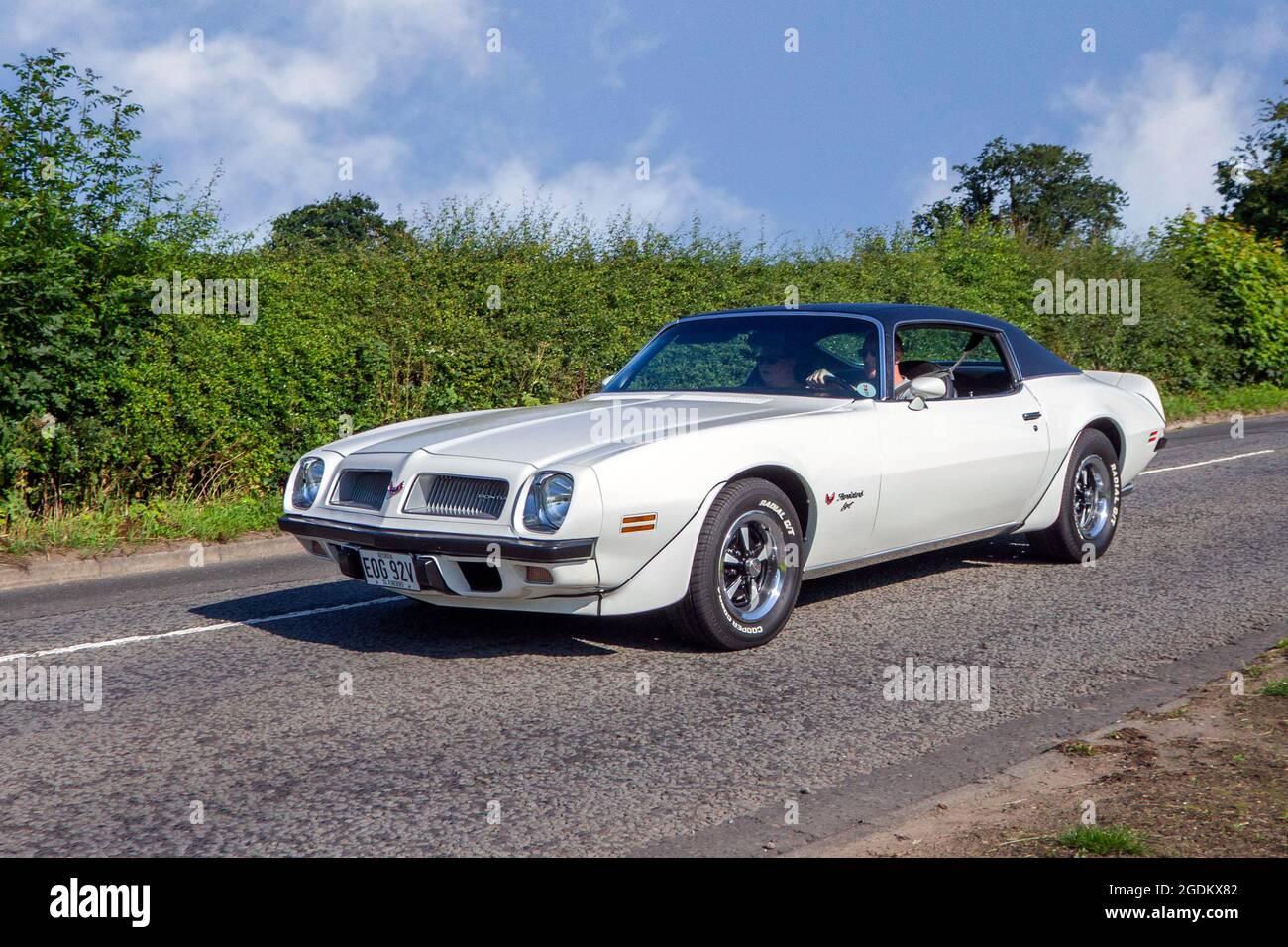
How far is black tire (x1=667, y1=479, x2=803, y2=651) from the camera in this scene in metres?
5.59

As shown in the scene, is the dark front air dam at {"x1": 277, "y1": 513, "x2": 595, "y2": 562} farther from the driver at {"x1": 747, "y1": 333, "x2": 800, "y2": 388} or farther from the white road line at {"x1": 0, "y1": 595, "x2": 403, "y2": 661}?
the driver at {"x1": 747, "y1": 333, "x2": 800, "y2": 388}

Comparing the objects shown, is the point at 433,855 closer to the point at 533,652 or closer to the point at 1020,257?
the point at 533,652

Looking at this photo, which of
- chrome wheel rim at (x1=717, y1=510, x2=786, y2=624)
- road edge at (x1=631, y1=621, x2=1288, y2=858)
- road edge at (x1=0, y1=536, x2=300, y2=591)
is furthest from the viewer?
road edge at (x1=0, y1=536, x2=300, y2=591)

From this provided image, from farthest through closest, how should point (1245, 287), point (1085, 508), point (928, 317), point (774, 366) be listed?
point (1245, 287) < point (1085, 508) < point (928, 317) < point (774, 366)

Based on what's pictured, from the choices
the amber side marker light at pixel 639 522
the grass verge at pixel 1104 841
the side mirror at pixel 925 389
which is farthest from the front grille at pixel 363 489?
the grass verge at pixel 1104 841

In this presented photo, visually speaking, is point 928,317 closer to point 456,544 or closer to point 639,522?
point 639,522

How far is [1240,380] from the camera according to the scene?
25.4 metres

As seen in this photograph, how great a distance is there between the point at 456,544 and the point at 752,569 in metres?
1.43

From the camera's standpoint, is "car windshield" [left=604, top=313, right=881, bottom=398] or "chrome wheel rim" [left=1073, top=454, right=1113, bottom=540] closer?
"car windshield" [left=604, top=313, right=881, bottom=398]

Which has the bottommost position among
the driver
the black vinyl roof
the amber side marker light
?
the amber side marker light

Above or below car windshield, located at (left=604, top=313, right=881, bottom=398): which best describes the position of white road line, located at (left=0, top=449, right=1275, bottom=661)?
below

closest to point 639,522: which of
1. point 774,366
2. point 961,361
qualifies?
point 774,366

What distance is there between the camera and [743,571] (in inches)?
231

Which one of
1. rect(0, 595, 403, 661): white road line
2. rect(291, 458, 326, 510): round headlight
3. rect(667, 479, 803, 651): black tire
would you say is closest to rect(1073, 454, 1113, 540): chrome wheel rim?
rect(667, 479, 803, 651): black tire
